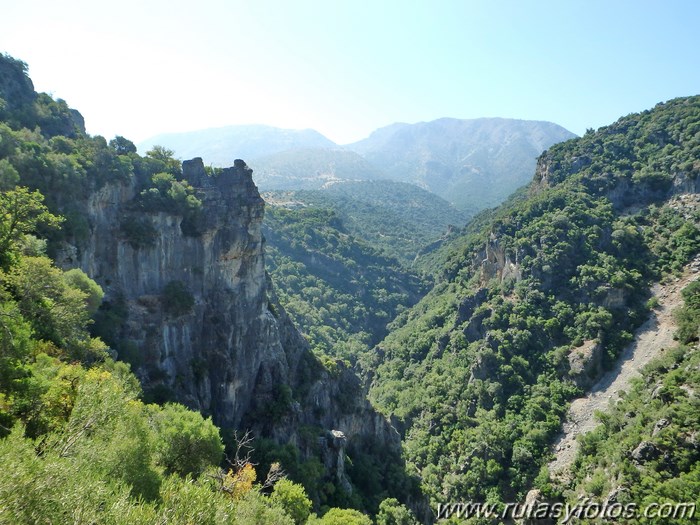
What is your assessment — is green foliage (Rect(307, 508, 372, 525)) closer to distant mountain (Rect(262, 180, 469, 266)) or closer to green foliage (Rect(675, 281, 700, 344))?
green foliage (Rect(675, 281, 700, 344))

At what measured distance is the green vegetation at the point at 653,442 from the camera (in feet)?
104

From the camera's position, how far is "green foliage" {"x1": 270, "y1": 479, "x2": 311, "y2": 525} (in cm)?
2498

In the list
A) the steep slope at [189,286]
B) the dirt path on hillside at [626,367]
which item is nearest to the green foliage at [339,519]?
the steep slope at [189,286]

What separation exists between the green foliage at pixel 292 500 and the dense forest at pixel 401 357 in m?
0.13

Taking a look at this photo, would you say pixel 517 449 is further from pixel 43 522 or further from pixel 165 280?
pixel 43 522

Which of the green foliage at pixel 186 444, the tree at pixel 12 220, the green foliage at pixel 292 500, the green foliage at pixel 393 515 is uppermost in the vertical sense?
the tree at pixel 12 220

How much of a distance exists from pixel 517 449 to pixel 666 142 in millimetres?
58234

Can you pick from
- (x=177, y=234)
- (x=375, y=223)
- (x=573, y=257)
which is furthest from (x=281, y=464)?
(x=375, y=223)

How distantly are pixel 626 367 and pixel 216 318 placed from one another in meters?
44.5

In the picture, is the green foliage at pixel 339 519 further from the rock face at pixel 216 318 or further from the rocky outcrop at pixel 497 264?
the rocky outcrop at pixel 497 264

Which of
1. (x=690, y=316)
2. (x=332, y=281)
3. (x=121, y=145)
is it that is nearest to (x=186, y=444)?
(x=121, y=145)

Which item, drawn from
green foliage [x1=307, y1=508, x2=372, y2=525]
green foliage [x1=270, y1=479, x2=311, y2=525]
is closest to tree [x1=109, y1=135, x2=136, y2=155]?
green foliage [x1=270, y1=479, x2=311, y2=525]

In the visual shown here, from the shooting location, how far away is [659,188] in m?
63.0

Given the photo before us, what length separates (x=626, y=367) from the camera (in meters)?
47.2
